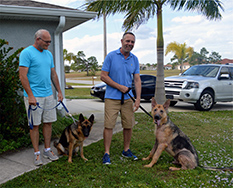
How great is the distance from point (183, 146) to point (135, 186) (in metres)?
1.12

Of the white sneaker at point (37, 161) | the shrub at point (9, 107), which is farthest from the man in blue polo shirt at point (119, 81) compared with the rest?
the shrub at point (9, 107)

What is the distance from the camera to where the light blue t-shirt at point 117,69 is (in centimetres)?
423

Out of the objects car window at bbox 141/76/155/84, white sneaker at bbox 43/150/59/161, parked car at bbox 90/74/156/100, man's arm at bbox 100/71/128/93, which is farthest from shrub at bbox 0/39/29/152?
car window at bbox 141/76/155/84

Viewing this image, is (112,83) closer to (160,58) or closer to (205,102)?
(160,58)

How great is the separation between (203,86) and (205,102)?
0.70 metres

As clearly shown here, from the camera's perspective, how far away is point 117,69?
4238mm

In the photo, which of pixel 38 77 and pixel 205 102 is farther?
pixel 205 102

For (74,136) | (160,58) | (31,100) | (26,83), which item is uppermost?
(160,58)

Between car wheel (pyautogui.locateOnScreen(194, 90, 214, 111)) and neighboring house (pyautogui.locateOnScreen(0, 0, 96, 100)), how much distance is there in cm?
615

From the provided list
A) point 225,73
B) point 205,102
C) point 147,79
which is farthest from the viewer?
point 147,79

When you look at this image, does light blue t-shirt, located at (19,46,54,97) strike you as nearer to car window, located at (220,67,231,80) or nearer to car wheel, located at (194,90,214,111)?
car wheel, located at (194,90,214,111)

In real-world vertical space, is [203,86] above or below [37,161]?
above

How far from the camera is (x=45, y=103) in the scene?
13.7ft

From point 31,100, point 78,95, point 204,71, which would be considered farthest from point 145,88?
point 31,100
